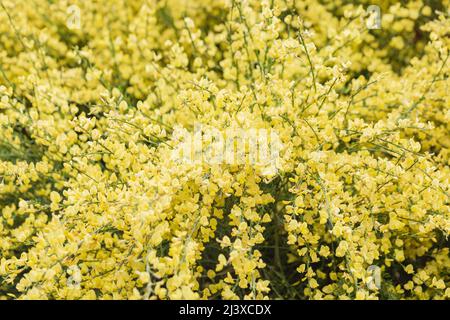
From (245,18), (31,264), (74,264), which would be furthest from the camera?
(245,18)

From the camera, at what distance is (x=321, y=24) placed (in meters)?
2.90

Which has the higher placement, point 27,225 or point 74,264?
point 27,225

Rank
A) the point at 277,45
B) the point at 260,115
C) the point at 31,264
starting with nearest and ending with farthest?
1. the point at 31,264
2. the point at 277,45
3. the point at 260,115

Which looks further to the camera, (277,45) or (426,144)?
(426,144)

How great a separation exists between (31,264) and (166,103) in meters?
1.08

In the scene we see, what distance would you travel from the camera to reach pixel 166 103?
2.39 meters

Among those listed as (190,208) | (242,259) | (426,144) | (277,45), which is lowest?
(242,259)

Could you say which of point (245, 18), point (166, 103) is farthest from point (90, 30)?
point (245, 18)

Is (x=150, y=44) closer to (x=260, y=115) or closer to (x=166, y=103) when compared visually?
(x=166, y=103)

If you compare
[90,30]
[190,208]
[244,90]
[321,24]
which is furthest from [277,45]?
[90,30]

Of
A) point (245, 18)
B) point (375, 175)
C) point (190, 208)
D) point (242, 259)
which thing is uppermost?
point (245, 18)

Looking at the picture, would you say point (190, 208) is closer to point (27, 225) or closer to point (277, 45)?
point (277, 45)

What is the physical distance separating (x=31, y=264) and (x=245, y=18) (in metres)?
1.25

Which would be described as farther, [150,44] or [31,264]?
[150,44]
